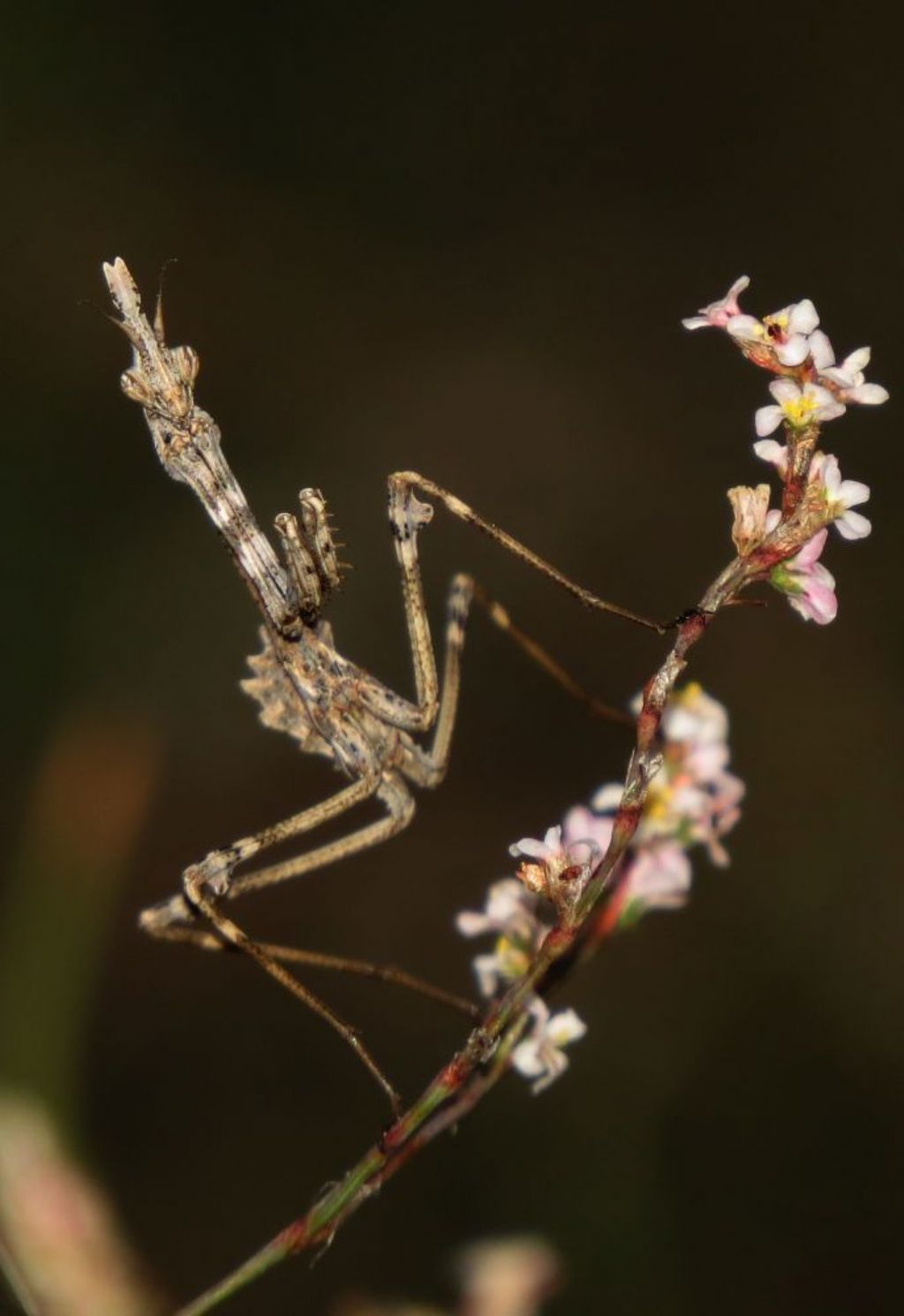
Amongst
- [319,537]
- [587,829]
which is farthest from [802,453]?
[319,537]

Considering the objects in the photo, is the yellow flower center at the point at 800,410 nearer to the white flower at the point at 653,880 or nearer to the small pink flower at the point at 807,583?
the small pink flower at the point at 807,583

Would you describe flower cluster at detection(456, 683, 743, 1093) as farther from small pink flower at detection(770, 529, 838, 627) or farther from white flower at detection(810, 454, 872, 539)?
white flower at detection(810, 454, 872, 539)

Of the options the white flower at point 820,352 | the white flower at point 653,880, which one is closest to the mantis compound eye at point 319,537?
the white flower at point 653,880

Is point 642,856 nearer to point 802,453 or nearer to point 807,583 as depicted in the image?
point 807,583

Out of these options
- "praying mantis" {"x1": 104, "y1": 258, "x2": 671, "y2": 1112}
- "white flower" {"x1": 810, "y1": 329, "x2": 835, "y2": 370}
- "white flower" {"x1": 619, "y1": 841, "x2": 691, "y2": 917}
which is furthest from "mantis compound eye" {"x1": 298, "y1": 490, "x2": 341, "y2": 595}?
"white flower" {"x1": 810, "y1": 329, "x2": 835, "y2": 370}

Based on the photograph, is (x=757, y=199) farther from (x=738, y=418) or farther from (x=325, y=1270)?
(x=325, y=1270)

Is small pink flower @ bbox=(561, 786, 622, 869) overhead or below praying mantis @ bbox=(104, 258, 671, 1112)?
below
